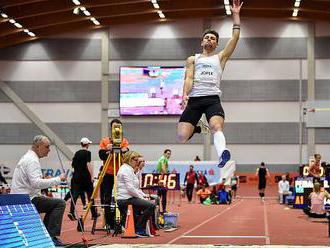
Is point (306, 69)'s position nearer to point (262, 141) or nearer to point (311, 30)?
point (311, 30)

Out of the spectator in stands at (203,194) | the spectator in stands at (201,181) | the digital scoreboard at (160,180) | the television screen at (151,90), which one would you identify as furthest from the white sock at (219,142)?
the television screen at (151,90)

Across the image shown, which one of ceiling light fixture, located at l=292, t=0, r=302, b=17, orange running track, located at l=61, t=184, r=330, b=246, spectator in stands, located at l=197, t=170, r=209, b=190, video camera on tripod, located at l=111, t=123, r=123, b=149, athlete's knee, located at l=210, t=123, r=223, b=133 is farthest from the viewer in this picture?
ceiling light fixture, located at l=292, t=0, r=302, b=17

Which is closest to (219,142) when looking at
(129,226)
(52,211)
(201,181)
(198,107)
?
(198,107)

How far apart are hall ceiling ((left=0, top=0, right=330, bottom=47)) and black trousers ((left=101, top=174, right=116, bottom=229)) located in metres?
22.8

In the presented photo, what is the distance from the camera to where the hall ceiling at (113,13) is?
35344mm

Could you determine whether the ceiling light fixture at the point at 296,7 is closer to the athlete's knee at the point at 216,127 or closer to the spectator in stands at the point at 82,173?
the spectator in stands at the point at 82,173

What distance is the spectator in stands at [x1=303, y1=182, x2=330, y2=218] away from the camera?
16.4 metres

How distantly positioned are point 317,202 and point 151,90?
71.2 ft

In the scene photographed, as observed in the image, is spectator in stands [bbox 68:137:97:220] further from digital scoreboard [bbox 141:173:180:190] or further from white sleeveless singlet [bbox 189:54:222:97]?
white sleeveless singlet [bbox 189:54:222:97]

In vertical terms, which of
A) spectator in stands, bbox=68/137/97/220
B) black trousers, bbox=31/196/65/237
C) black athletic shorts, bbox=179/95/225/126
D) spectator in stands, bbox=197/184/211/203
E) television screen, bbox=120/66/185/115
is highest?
television screen, bbox=120/66/185/115

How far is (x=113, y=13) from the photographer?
37219 millimetres

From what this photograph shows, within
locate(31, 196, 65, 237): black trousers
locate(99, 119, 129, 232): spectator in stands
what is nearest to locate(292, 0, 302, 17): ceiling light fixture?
locate(99, 119, 129, 232): spectator in stands

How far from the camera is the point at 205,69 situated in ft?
25.7

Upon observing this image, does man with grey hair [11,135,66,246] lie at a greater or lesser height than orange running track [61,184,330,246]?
greater
